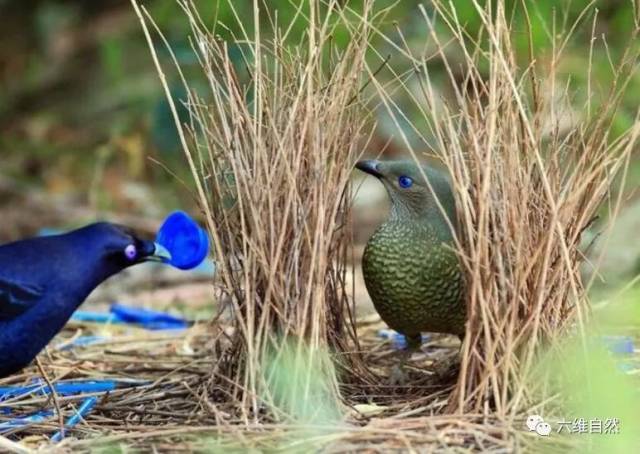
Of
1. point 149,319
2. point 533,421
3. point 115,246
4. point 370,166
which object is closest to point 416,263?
point 370,166

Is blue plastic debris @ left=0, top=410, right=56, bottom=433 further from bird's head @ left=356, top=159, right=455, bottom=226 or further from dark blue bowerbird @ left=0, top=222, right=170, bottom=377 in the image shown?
bird's head @ left=356, top=159, right=455, bottom=226

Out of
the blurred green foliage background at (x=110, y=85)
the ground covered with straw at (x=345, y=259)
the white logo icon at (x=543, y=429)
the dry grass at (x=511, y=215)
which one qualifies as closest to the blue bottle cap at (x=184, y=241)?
the ground covered with straw at (x=345, y=259)

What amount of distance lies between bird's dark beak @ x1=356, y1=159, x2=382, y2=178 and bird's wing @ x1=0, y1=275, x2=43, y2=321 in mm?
906

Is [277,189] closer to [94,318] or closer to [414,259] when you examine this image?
[414,259]

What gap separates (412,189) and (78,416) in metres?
1.06

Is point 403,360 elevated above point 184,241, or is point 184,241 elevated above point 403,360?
point 184,241

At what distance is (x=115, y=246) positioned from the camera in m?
3.25

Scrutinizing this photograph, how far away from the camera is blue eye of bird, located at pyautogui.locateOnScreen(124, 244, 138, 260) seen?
3.25 meters

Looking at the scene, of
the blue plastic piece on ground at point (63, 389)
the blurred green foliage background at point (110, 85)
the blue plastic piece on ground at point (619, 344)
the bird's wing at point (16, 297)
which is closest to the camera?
the bird's wing at point (16, 297)

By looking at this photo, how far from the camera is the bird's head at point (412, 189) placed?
3217 mm

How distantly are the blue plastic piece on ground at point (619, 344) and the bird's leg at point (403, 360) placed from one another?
0.65 m

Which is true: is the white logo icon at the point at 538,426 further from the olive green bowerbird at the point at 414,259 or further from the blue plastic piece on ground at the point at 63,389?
the blue plastic piece on ground at the point at 63,389

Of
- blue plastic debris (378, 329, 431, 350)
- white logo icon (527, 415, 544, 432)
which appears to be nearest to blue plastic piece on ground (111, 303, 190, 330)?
blue plastic debris (378, 329, 431, 350)

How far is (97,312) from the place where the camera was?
4.79 metres
